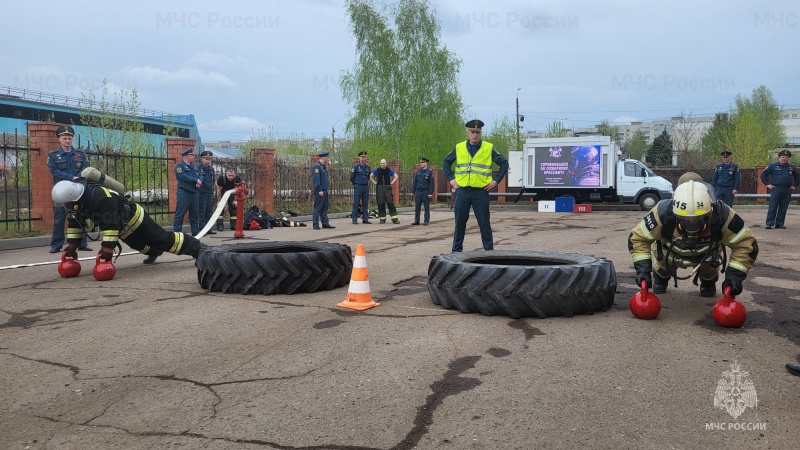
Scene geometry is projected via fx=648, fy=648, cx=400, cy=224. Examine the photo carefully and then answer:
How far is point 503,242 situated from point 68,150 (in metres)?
8.08

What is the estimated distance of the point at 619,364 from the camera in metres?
4.05

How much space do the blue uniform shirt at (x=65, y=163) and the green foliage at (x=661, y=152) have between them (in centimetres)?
8315

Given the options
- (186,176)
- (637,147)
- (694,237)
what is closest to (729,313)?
(694,237)

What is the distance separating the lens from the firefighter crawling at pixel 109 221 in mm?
7566

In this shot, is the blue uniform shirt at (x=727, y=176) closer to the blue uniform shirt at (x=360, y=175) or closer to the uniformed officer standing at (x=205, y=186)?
the blue uniform shirt at (x=360, y=175)

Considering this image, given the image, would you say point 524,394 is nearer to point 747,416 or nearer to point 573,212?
point 747,416

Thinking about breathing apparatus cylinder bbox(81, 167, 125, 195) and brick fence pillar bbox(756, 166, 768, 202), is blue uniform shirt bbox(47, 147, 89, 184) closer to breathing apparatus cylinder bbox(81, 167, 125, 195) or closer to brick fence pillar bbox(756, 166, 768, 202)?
breathing apparatus cylinder bbox(81, 167, 125, 195)

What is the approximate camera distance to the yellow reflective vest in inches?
345

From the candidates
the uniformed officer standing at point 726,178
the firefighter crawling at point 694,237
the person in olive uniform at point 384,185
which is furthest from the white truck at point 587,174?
the firefighter crawling at point 694,237

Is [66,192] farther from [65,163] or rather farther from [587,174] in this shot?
[587,174]

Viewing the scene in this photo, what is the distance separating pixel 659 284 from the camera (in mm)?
6398

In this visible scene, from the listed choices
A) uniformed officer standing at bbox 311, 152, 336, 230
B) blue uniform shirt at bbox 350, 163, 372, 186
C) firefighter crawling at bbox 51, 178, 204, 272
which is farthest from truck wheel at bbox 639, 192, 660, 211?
firefighter crawling at bbox 51, 178, 204, 272

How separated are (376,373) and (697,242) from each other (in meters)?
3.12

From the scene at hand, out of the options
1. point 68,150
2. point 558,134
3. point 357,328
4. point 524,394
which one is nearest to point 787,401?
point 524,394
